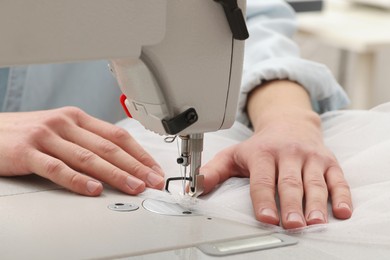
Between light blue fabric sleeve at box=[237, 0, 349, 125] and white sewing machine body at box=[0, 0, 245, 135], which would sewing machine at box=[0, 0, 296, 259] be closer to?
white sewing machine body at box=[0, 0, 245, 135]

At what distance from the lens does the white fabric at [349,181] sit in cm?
79

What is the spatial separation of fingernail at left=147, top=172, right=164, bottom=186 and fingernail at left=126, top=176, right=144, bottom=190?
0.07ft

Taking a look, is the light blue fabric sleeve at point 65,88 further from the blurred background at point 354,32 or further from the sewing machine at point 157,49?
the blurred background at point 354,32

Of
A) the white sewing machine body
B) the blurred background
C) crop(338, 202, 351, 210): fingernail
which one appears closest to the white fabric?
crop(338, 202, 351, 210): fingernail

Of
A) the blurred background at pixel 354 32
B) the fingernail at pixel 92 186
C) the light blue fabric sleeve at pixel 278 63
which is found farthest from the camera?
the blurred background at pixel 354 32

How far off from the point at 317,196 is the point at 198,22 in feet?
0.86

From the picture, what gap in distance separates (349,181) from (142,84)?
33 centimetres

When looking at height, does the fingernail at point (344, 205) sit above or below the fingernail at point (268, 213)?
above

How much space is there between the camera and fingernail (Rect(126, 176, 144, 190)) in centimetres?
92

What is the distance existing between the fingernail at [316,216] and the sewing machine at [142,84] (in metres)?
0.05

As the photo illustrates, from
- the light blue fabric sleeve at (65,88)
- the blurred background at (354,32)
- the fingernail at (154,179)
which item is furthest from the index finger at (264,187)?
the blurred background at (354,32)

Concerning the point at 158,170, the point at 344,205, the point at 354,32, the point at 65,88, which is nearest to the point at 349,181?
the point at 344,205

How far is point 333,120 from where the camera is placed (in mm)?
1160

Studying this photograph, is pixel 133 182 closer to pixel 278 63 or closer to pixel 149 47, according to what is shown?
pixel 149 47
